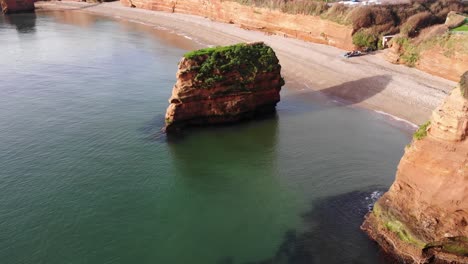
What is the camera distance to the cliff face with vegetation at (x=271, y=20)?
60375 millimetres

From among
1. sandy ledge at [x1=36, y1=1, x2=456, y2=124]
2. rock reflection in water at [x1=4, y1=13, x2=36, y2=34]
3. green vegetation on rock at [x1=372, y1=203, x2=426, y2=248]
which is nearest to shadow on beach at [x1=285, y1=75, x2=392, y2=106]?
sandy ledge at [x1=36, y1=1, x2=456, y2=124]

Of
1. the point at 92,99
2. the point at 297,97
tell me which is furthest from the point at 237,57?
the point at 92,99

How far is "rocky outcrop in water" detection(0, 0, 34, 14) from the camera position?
113594 mm

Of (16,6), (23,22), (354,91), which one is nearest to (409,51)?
(354,91)

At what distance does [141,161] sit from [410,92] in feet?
96.9

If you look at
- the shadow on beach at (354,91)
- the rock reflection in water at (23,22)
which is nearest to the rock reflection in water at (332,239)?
the shadow on beach at (354,91)

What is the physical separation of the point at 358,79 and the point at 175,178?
1113 inches

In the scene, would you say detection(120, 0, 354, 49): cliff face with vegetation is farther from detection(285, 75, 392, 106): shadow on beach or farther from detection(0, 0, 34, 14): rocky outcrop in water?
detection(0, 0, 34, 14): rocky outcrop in water

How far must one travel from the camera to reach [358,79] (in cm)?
4847

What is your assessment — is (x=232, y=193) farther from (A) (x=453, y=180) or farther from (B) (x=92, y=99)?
(B) (x=92, y=99)

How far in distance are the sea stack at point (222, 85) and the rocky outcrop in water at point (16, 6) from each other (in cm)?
10188

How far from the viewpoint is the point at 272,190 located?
28.9 meters

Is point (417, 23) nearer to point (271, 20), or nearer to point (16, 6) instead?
point (271, 20)

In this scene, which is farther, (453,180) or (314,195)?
(314,195)
